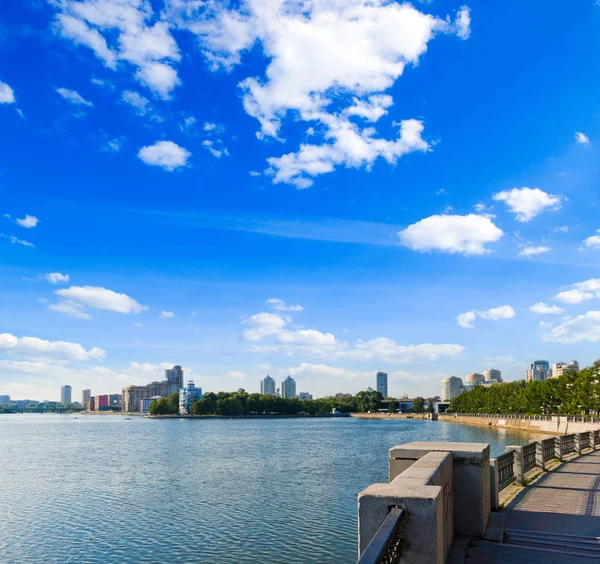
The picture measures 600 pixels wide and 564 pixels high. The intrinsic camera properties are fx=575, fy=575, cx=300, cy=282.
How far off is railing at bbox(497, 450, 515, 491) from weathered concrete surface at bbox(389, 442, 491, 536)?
4980 millimetres

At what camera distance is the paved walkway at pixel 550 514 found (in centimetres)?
925

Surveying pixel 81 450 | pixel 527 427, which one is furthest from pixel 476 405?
pixel 81 450

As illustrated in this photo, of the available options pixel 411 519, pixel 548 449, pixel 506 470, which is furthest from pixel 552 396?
pixel 411 519

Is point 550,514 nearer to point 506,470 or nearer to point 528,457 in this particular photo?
point 506,470

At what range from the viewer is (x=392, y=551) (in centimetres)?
566

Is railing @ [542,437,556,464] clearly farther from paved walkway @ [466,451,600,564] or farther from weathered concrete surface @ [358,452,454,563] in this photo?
weathered concrete surface @ [358,452,454,563]

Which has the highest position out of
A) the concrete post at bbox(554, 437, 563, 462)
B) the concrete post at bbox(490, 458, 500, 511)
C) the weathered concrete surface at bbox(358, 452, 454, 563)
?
the weathered concrete surface at bbox(358, 452, 454, 563)

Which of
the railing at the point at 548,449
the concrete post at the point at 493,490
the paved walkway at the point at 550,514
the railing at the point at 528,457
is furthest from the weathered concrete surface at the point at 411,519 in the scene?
the railing at the point at 548,449

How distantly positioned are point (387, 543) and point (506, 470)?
40.1 feet

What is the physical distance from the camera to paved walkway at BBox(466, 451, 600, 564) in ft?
30.3

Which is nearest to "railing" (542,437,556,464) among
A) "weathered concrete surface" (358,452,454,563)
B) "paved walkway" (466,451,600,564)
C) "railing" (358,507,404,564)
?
"paved walkway" (466,451,600,564)

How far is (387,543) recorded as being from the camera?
5.23 m

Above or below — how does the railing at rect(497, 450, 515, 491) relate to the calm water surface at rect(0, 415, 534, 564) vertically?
above

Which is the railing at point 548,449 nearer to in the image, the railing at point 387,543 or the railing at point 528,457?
the railing at point 528,457
